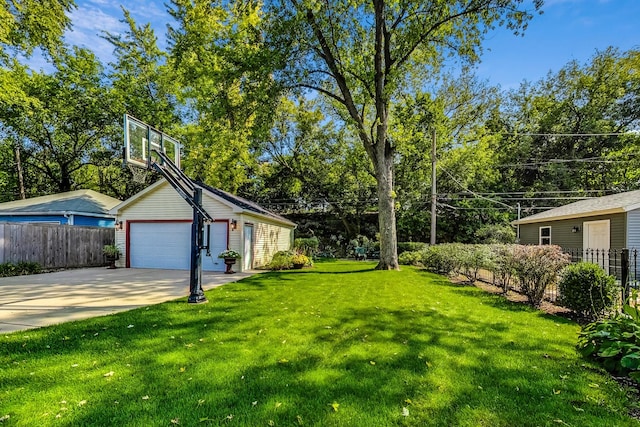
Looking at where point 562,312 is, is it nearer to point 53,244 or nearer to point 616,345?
point 616,345

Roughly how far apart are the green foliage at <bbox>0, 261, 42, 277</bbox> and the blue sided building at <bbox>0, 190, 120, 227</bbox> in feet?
14.5

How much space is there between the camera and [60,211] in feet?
52.7

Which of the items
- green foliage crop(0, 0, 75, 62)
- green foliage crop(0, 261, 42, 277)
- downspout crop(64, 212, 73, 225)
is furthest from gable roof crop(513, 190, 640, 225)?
downspout crop(64, 212, 73, 225)

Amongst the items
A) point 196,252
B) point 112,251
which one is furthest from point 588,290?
point 112,251

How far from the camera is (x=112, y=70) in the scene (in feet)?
68.3

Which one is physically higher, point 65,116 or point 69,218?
point 65,116

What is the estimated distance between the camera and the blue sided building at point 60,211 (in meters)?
16.3

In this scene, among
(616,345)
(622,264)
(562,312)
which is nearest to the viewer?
(616,345)

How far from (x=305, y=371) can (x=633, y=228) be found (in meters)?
13.2

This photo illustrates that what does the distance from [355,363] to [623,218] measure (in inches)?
506

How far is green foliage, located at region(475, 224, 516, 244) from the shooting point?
19.8 metres

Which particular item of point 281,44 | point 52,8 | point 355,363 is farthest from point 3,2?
point 355,363

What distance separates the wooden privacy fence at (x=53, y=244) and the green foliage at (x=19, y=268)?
59 centimetres

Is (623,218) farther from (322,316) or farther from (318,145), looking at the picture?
(318,145)
